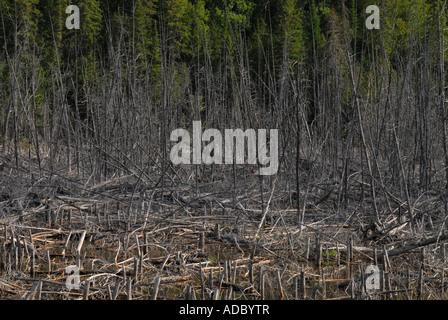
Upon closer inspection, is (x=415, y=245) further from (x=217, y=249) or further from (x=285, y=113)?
(x=285, y=113)

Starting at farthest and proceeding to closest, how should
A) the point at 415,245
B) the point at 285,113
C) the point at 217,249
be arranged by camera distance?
the point at 285,113, the point at 217,249, the point at 415,245

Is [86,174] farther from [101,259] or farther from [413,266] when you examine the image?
[413,266]

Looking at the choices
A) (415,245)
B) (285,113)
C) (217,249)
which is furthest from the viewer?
(285,113)

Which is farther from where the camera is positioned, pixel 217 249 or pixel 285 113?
pixel 285 113

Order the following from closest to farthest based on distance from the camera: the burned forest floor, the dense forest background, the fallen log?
the burned forest floor, the fallen log, the dense forest background

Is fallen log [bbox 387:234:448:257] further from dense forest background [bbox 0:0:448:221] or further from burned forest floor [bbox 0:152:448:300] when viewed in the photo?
dense forest background [bbox 0:0:448:221]

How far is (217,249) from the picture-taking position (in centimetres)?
314

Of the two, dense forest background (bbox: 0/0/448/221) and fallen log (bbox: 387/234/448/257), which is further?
dense forest background (bbox: 0/0/448/221)

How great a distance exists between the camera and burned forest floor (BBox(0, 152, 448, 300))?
238cm

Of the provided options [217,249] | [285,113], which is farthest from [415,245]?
[285,113]

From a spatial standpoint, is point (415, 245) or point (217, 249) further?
point (217, 249)

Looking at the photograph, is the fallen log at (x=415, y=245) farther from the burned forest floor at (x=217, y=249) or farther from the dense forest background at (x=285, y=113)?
the dense forest background at (x=285, y=113)

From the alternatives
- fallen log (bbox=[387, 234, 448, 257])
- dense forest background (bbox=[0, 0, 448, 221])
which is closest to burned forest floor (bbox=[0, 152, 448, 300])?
fallen log (bbox=[387, 234, 448, 257])

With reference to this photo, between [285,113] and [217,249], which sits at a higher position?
[285,113]
